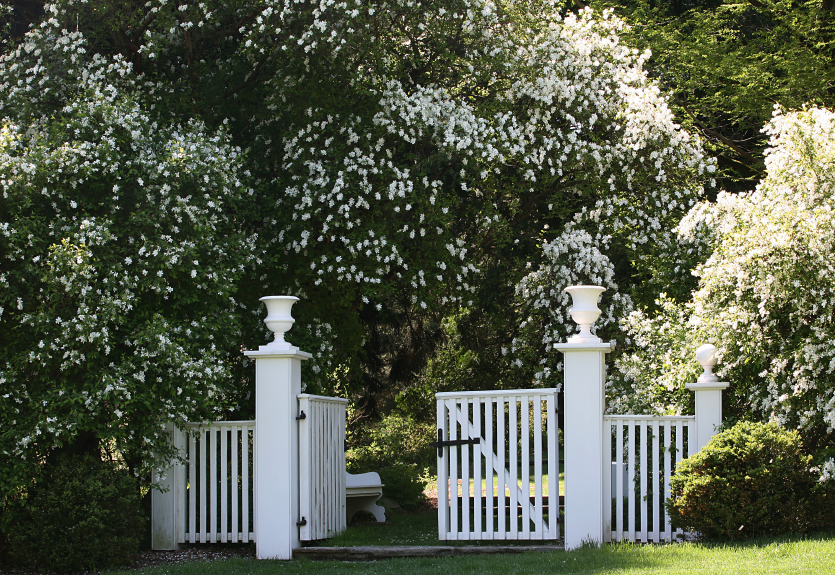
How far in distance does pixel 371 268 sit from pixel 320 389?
1308 millimetres

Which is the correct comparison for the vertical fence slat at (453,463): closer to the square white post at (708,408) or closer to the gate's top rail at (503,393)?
the gate's top rail at (503,393)

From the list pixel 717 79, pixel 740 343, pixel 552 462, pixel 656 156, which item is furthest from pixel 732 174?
pixel 552 462

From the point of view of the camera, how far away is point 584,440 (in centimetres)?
559

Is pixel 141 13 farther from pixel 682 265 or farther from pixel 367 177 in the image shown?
pixel 682 265

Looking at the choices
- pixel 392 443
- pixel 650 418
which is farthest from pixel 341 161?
pixel 392 443

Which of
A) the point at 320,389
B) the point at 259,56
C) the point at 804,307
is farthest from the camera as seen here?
the point at 259,56

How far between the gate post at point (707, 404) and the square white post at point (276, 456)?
2870mm

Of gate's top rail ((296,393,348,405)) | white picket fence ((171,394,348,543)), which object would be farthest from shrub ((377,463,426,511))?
white picket fence ((171,394,348,543))

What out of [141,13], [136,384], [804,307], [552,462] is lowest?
[552,462]

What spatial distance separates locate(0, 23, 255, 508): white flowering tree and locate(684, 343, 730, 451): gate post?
351cm

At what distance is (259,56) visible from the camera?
8.77m

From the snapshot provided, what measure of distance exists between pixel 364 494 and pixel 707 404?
3728mm

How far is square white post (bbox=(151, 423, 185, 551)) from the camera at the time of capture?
6.23 metres

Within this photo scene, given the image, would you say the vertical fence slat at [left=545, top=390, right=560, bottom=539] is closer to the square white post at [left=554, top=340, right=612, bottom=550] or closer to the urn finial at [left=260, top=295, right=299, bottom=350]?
the square white post at [left=554, top=340, right=612, bottom=550]
